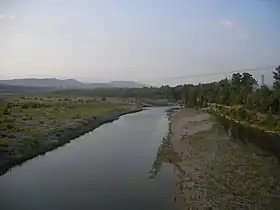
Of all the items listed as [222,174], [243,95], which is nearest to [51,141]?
[222,174]

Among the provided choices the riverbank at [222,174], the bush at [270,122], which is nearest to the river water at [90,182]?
the riverbank at [222,174]

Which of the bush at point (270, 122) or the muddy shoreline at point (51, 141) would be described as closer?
the muddy shoreline at point (51, 141)

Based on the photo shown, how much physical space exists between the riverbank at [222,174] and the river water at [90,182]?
0.72 meters

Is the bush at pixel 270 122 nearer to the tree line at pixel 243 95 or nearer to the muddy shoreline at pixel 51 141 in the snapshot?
the tree line at pixel 243 95

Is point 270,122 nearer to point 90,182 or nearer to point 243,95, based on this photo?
point 243,95

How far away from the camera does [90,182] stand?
1617 cm

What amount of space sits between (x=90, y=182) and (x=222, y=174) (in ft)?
18.6

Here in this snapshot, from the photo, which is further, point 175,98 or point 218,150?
point 175,98

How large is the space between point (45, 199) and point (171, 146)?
45.0 ft

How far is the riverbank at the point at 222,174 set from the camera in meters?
13.1

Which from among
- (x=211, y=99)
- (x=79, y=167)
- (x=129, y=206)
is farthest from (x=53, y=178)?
(x=211, y=99)

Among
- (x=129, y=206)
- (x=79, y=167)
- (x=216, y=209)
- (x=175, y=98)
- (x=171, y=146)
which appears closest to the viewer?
(x=216, y=209)

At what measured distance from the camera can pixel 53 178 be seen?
17078 mm

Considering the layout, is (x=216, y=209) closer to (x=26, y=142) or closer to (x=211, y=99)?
(x=26, y=142)
